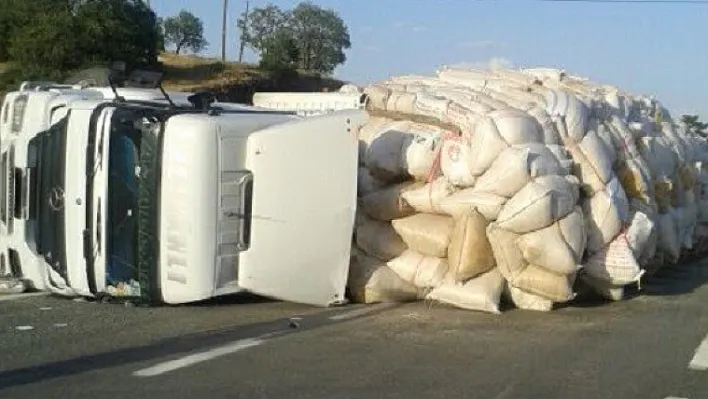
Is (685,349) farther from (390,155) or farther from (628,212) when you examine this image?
(390,155)

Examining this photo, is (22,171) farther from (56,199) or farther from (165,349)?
(165,349)

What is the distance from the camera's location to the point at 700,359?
7.68 m

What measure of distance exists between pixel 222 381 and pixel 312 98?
569 cm

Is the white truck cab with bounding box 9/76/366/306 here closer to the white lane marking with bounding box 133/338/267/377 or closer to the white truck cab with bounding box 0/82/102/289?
the white truck cab with bounding box 0/82/102/289

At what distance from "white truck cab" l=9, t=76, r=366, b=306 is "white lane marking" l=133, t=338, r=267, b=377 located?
101cm

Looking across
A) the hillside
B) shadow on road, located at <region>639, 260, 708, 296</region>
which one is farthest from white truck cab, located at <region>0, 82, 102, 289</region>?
the hillside

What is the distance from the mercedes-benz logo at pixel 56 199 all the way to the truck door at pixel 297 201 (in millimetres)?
1611

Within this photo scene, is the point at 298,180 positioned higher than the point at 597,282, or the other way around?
the point at 298,180

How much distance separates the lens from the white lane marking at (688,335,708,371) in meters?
7.41

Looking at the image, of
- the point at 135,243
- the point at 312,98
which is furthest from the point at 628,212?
the point at 135,243

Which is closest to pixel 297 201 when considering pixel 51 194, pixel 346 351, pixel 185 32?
pixel 346 351

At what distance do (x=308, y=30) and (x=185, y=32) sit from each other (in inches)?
706

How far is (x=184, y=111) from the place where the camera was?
9.11 meters

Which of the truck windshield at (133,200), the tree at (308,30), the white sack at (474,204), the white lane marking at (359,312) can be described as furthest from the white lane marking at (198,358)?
the tree at (308,30)
